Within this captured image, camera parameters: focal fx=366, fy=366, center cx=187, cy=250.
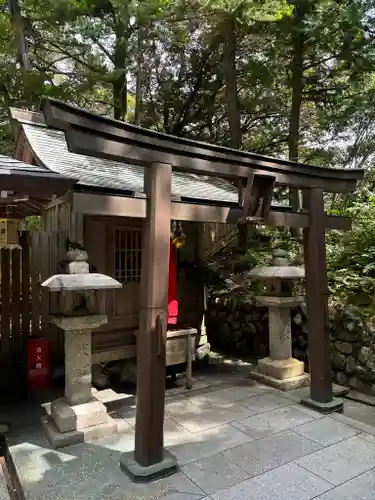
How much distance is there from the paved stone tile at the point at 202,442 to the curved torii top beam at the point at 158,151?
11.0 ft

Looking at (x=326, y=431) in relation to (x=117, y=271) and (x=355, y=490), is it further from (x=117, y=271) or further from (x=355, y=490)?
(x=117, y=271)

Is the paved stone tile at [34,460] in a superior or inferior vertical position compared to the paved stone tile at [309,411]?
superior

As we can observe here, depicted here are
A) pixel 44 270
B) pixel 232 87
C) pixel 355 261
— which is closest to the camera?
pixel 44 270

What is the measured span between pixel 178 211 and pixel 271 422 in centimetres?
328

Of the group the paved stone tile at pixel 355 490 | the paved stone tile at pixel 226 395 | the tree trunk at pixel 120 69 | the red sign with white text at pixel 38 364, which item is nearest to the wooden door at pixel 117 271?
the red sign with white text at pixel 38 364

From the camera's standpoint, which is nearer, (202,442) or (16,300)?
(202,442)

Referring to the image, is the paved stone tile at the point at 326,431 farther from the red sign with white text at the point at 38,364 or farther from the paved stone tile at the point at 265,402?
the red sign with white text at the point at 38,364

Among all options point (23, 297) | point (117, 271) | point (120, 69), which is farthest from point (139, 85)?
point (23, 297)

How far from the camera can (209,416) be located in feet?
17.6

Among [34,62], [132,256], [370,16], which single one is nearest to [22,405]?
[132,256]

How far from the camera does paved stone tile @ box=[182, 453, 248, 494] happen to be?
3.67m

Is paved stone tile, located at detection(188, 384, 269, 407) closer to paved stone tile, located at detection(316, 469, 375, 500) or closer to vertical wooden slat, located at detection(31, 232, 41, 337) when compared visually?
paved stone tile, located at detection(316, 469, 375, 500)

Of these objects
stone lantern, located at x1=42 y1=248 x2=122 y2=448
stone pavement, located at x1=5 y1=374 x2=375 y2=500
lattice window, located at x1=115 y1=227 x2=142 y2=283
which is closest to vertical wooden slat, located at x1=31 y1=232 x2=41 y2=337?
lattice window, located at x1=115 y1=227 x2=142 y2=283

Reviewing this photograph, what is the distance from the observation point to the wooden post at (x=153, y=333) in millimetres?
3887
